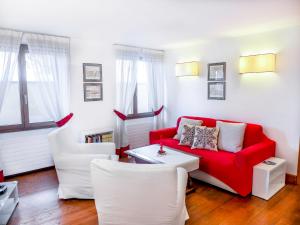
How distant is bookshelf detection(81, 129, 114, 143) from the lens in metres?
3.98

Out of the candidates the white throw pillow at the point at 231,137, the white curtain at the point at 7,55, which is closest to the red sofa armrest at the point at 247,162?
the white throw pillow at the point at 231,137

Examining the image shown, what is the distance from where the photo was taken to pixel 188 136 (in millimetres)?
3703

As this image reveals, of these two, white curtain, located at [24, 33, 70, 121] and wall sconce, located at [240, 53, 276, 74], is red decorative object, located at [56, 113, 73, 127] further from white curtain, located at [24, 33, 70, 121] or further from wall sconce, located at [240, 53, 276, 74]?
wall sconce, located at [240, 53, 276, 74]

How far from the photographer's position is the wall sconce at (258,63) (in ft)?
10.6

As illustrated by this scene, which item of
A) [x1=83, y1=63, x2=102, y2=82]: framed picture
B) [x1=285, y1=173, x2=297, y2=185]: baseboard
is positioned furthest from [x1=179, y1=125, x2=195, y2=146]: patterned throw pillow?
[x1=83, y1=63, x2=102, y2=82]: framed picture

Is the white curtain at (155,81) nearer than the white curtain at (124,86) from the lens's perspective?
No

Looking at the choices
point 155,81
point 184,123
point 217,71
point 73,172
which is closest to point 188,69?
point 217,71

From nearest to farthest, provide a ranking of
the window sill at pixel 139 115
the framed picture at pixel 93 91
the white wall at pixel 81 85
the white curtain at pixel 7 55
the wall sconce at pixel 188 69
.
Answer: the white curtain at pixel 7 55
the white wall at pixel 81 85
the framed picture at pixel 93 91
the wall sconce at pixel 188 69
the window sill at pixel 139 115

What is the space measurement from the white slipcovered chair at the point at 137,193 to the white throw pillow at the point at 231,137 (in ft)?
5.94

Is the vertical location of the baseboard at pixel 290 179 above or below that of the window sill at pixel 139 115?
below

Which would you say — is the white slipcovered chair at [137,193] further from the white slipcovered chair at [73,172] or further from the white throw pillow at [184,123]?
the white throw pillow at [184,123]

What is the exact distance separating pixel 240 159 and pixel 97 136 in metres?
2.46

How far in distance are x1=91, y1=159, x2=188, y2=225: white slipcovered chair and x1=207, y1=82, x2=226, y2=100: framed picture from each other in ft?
8.57

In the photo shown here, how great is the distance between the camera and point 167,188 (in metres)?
1.65
